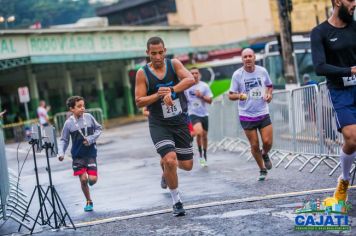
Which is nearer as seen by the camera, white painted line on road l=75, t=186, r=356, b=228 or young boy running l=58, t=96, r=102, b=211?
white painted line on road l=75, t=186, r=356, b=228

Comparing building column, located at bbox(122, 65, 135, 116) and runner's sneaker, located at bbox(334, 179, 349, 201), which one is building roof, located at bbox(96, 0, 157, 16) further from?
runner's sneaker, located at bbox(334, 179, 349, 201)

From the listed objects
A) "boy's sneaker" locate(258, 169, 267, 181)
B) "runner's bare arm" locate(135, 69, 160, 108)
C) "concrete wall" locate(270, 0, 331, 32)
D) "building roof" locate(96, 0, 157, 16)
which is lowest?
A: "boy's sneaker" locate(258, 169, 267, 181)

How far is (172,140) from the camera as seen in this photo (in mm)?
7812

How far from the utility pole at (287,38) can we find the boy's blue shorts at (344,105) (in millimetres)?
14787

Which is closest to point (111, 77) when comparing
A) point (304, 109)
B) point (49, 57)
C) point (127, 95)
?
point (127, 95)

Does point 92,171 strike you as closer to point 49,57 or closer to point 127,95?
point 49,57

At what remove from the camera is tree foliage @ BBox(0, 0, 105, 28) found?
174 feet

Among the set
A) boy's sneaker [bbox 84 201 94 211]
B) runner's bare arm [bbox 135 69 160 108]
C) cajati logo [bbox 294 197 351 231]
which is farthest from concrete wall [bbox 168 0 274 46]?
cajati logo [bbox 294 197 351 231]

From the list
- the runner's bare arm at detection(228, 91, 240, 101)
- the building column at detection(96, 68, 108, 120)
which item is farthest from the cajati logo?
the building column at detection(96, 68, 108, 120)

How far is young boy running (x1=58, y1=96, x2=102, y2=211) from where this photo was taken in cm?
937

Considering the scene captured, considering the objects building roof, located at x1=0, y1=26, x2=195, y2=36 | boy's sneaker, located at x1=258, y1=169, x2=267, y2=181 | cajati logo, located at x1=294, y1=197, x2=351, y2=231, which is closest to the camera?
cajati logo, located at x1=294, y1=197, x2=351, y2=231

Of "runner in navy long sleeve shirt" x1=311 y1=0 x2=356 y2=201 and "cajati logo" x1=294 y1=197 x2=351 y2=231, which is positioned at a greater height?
"runner in navy long sleeve shirt" x1=311 y1=0 x2=356 y2=201

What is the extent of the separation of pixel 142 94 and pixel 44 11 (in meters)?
60.6

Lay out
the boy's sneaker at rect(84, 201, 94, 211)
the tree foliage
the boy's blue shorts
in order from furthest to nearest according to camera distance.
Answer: the tree foliage, the boy's sneaker at rect(84, 201, 94, 211), the boy's blue shorts
